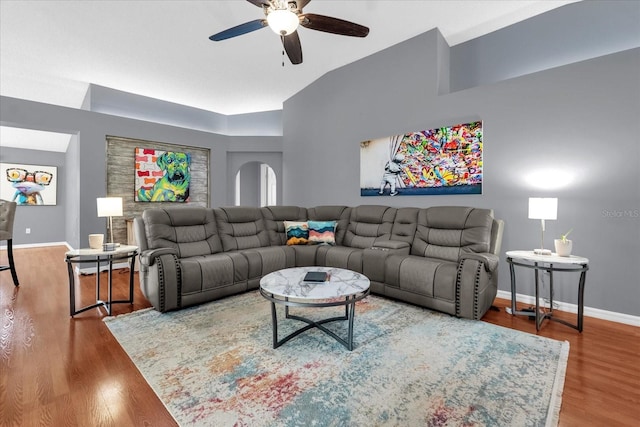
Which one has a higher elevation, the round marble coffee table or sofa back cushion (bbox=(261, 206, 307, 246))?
sofa back cushion (bbox=(261, 206, 307, 246))

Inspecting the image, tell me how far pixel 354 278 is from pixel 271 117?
203 inches

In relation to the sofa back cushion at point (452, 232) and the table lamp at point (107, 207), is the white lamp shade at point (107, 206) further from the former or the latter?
the sofa back cushion at point (452, 232)

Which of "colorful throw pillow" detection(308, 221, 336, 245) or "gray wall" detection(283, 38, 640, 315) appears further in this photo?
"colorful throw pillow" detection(308, 221, 336, 245)

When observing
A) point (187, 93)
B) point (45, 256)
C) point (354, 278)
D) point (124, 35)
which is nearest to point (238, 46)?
point (124, 35)

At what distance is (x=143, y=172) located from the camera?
5.21m

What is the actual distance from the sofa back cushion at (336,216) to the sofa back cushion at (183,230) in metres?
1.49

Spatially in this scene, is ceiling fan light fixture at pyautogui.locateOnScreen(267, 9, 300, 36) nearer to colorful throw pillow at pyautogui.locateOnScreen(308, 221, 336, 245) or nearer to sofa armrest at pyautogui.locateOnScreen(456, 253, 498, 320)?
sofa armrest at pyautogui.locateOnScreen(456, 253, 498, 320)

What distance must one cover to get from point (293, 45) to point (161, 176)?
395 cm

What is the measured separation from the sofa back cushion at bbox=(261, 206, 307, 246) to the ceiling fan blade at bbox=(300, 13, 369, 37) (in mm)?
2489

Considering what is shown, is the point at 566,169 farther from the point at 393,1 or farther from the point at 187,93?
the point at 187,93

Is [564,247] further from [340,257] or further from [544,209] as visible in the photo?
[340,257]

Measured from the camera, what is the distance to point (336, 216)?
435 centimetres

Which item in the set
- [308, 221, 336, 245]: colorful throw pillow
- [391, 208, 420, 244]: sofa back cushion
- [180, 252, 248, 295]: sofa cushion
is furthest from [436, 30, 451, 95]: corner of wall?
[180, 252, 248, 295]: sofa cushion

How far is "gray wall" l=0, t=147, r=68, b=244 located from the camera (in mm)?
6898
